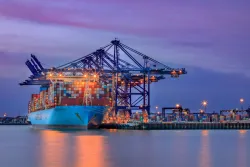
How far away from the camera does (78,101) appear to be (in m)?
96.8

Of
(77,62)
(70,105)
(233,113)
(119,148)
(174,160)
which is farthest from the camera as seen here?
(233,113)

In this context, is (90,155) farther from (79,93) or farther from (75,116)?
(79,93)

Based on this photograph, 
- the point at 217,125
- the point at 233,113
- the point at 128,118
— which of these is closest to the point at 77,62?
the point at 128,118

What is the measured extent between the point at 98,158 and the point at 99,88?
55307 millimetres

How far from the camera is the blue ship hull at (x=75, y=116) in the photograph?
96.0m

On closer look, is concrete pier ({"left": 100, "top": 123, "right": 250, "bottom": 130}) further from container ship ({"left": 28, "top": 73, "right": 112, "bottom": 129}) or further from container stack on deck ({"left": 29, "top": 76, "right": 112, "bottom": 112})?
container stack on deck ({"left": 29, "top": 76, "right": 112, "bottom": 112})

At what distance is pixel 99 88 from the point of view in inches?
3858

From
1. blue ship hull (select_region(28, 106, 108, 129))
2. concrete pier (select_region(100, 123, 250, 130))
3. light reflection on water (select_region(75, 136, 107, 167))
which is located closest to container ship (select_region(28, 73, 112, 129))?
blue ship hull (select_region(28, 106, 108, 129))

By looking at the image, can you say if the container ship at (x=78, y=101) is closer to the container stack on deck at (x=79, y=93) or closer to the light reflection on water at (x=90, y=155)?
the container stack on deck at (x=79, y=93)

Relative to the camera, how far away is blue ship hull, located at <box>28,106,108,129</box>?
9600 centimetres

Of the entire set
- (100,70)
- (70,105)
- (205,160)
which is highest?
(100,70)

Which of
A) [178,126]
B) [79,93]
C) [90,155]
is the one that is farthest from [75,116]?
[90,155]

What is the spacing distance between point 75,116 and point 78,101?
286 centimetres

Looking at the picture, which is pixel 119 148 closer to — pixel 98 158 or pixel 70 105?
pixel 98 158
